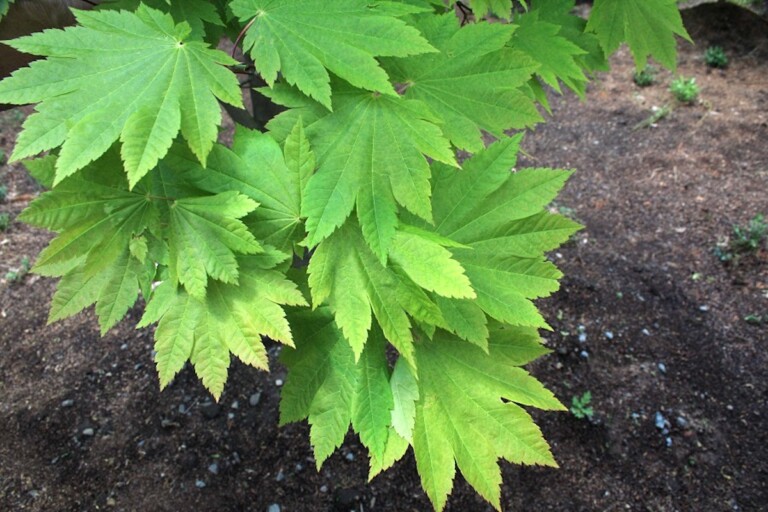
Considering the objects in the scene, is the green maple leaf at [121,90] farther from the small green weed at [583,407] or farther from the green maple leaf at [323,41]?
the small green weed at [583,407]

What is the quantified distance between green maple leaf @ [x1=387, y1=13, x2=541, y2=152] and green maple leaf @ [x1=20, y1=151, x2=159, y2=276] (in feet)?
1.67

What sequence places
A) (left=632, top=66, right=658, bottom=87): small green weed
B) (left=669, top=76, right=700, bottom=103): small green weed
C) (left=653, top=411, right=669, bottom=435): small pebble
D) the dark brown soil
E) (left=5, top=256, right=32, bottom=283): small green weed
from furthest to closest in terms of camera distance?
1. (left=632, top=66, right=658, bottom=87): small green weed
2. (left=669, top=76, right=700, bottom=103): small green weed
3. (left=5, top=256, right=32, bottom=283): small green weed
4. (left=653, top=411, right=669, bottom=435): small pebble
5. the dark brown soil

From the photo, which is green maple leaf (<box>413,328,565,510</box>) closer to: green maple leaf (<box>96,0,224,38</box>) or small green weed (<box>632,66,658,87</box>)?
green maple leaf (<box>96,0,224,38</box>)

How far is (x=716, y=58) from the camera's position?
179 inches

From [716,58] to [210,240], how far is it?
5024mm

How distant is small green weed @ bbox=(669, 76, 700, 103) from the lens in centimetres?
416

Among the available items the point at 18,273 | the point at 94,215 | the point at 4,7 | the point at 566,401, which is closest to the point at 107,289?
the point at 94,215

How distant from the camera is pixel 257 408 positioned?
7.21 feet

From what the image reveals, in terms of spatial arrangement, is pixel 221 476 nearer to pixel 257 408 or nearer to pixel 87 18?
pixel 257 408

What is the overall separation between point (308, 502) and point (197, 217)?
4.44 ft

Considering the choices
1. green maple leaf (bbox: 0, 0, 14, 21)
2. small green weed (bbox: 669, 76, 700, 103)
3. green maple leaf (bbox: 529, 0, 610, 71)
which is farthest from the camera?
small green weed (bbox: 669, 76, 700, 103)

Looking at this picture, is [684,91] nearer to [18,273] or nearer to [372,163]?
[372,163]

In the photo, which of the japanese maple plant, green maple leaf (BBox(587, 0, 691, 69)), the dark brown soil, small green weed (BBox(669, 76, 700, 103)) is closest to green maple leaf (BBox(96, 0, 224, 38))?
the japanese maple plant

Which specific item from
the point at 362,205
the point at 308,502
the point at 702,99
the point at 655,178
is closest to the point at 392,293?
the point at 362,205
